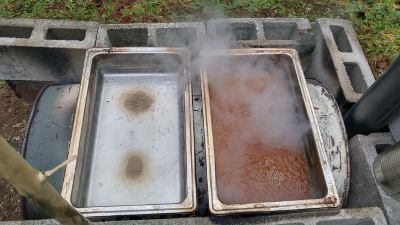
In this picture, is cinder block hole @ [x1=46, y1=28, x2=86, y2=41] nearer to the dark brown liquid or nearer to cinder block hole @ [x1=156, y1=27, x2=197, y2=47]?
cinder block hole @ [x1=156, y1=27, x2=197, y2=47]

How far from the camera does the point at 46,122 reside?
3.15m

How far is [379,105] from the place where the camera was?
2.58m

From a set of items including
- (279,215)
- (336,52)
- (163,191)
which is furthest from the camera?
(336,52)

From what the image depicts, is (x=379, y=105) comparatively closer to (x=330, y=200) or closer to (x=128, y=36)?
(x=330, y=200)

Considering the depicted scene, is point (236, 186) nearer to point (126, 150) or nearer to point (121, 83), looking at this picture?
point (126, 150)

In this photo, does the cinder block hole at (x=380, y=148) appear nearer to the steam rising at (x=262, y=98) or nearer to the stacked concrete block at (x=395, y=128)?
the stacked concrete block at (x=395, y=128)

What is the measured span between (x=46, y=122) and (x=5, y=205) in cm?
143

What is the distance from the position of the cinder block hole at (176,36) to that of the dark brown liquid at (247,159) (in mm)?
848

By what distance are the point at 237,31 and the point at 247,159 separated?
2009mm

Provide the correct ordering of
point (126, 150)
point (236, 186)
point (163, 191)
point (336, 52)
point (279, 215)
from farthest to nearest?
point (336, 52) → point (126, 150) → point (163, 191) → point (236, 186) → point (279, 215)

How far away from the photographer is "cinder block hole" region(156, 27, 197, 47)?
11.9 feet

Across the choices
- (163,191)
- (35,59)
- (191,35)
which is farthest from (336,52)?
(35,59)

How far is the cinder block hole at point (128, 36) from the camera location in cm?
365

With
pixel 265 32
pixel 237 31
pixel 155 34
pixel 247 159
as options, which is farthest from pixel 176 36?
pixel 247 159
